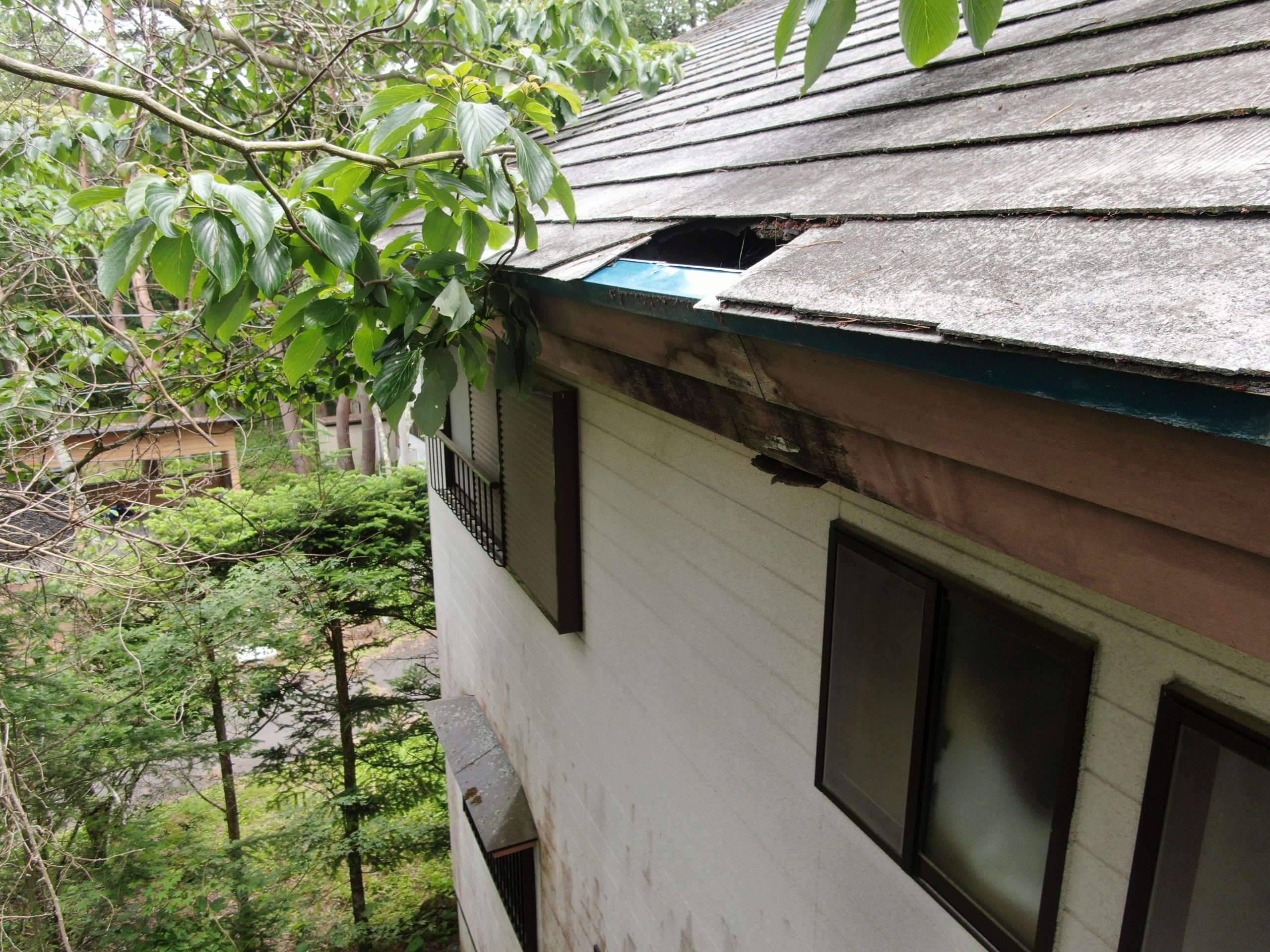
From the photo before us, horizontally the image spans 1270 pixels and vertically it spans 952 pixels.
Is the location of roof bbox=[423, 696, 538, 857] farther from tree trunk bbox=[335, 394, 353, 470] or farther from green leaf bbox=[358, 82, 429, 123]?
tree trunk bbox=[335, 394, 353, 470]

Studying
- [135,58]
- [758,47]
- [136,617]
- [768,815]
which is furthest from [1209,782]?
[136,617]

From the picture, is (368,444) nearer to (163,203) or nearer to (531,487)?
(531,487)

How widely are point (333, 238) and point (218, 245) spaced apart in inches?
11.4

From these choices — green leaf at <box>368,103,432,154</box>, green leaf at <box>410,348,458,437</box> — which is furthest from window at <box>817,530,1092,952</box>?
green leaf at <box>368,103,432,154</box>

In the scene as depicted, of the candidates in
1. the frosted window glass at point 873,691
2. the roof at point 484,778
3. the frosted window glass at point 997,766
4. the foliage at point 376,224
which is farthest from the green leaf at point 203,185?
the roof at point 484,778

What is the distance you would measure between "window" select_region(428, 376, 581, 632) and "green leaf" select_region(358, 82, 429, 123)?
1.21m

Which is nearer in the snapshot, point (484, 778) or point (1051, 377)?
point (1051, 377)

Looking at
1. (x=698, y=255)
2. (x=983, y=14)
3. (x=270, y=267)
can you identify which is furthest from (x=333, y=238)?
(x=983, y=14)

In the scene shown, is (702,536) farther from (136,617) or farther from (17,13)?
(136,617)

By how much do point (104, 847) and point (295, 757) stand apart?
8.22 feet

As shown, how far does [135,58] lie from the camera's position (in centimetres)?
501

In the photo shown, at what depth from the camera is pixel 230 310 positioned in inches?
A: 73.3

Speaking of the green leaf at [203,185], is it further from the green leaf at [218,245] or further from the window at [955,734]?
the window at [955,734]

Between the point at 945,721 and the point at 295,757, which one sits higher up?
the point at 945,721
